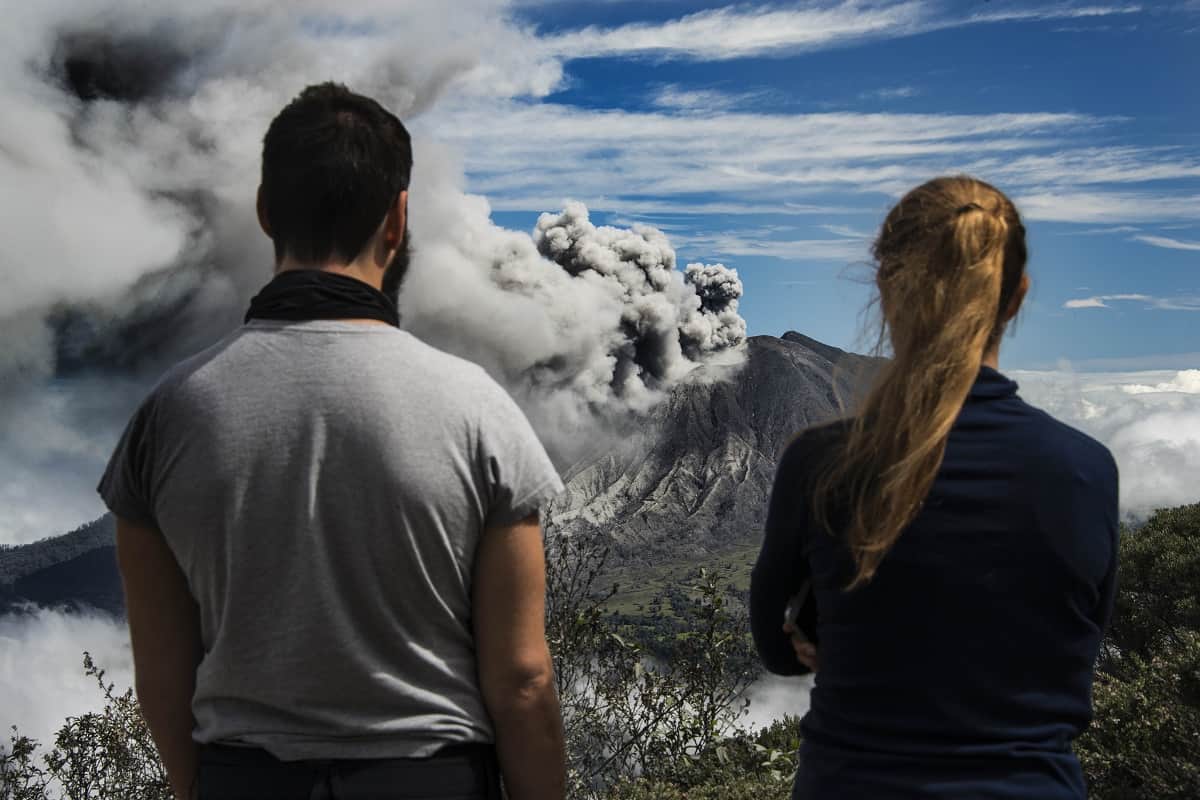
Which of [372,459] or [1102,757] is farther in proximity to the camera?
[1102,757]

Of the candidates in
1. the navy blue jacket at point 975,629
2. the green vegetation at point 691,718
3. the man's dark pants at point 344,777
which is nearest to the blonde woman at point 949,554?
the navy blue jacket at point 975,629

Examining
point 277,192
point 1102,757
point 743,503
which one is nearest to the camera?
point 277,192

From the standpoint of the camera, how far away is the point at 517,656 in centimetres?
181

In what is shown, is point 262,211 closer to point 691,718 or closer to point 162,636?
point 162,636

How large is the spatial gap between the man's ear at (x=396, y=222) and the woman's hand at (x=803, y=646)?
3.18 ft

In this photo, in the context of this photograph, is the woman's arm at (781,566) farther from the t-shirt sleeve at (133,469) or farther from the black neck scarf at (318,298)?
the t-shirt sleeve at (133,469)

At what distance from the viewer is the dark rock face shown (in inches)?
6885

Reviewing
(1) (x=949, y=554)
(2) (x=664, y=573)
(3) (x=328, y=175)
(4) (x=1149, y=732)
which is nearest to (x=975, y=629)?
(1) (x=949, y=554)

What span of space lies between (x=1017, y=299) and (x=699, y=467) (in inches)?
7236

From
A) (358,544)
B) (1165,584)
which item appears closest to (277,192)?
(358,544)

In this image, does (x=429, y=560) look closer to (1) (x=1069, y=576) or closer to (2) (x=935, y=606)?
(2) (x=935, y=606)

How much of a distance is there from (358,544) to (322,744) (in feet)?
1.06

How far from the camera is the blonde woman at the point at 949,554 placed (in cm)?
174

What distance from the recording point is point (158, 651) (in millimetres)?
1940
